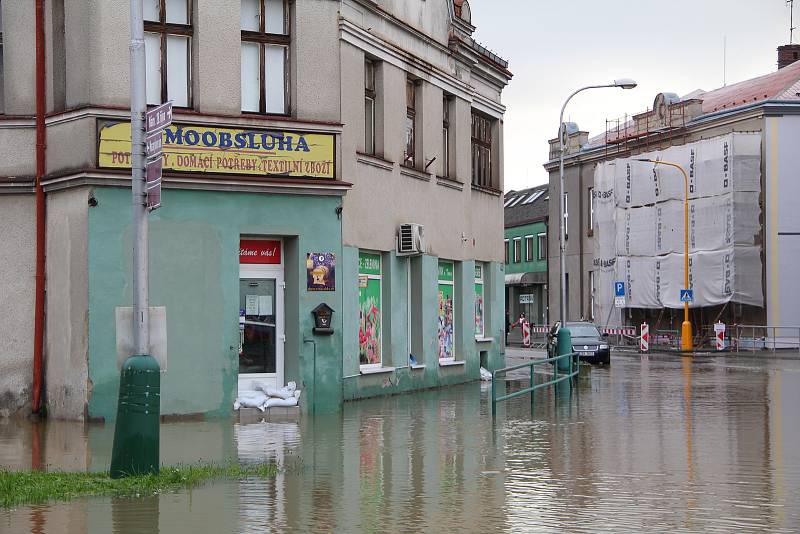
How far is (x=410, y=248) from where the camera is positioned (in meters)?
25.0

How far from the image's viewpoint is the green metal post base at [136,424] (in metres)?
11.9

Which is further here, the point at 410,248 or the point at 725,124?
the point at 725,124

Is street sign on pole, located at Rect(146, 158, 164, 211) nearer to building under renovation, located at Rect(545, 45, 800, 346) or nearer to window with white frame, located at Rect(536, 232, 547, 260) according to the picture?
building under renovation, located at Rect(545, 45, 800, 346)

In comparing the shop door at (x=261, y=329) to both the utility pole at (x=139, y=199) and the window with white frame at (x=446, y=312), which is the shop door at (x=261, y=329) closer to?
the window with white frame at (x=446, y=312)

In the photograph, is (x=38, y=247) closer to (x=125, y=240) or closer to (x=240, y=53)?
(x=125, y=240)

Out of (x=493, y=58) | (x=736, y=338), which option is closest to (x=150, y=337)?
(x=493, y=58)

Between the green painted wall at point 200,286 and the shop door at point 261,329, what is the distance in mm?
185

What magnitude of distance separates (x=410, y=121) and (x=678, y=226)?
32.6 meters

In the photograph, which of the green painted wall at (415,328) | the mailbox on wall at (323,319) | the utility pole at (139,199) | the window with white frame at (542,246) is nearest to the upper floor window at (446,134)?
the green painted wall at (415,328)

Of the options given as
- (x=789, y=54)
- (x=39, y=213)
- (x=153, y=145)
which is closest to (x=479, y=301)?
(x=39, y=213)

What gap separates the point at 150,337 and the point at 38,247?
792cm

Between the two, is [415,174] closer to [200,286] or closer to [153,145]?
[200,286]

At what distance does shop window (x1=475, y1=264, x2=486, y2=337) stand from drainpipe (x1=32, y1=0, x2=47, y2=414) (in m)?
13.4

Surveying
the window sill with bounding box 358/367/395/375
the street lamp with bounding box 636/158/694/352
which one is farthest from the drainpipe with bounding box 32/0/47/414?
the street lamp with bounding box 636/158/694/352
